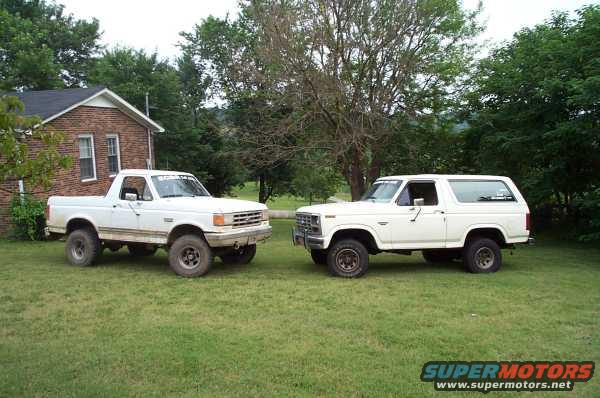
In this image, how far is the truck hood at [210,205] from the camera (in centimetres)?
826

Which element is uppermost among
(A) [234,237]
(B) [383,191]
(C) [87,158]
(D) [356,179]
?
(C) [87,158]

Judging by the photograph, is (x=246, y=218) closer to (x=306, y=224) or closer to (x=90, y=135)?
(x=306, y=224)

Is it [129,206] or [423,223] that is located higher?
[129,206]

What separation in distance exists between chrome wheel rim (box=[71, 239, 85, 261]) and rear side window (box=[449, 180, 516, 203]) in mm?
7462

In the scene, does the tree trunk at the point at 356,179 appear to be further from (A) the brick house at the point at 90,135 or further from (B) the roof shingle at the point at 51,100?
(B) the roof shingle at the point at 51,100

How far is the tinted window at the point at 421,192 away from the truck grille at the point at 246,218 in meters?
2.76

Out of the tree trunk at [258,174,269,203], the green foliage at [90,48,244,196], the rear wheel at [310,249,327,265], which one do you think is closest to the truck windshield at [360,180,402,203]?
the rear wheel at [310,249,327,265]

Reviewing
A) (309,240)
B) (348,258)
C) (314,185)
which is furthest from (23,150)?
(314,185)

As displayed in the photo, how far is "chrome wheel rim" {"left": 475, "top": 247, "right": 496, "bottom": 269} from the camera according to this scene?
871 cm

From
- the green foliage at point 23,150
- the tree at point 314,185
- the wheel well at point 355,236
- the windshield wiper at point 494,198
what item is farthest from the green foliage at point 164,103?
the green foliage at point 23,150

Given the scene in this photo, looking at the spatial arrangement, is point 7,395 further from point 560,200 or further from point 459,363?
point 560,200

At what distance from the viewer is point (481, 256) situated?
874cm

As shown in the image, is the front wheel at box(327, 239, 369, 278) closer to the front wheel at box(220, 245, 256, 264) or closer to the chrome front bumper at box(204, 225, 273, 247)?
the chrome front bumper at box(204, 225, 273, 247)

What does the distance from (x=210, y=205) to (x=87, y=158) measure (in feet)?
33.1
